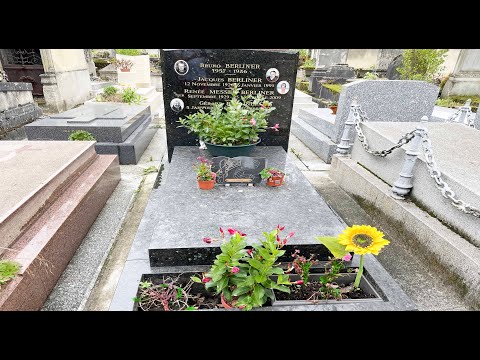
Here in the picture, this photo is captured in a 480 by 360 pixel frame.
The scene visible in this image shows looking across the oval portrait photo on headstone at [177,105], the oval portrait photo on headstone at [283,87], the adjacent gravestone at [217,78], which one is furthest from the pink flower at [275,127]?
the oval portrait photo on headstone at [177,105]

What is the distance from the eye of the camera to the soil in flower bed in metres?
2.22

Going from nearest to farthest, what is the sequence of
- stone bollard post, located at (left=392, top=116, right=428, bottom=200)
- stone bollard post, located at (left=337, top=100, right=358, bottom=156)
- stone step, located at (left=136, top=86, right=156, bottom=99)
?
1. stone bollard post, located at (left=392, top=116, right=428, bottom=200)
2. stone bollard post, located at (left=337, top=100, right=358, bottom=156)
3. stone step, located at (left=136, top=86, right=156, bottom=99)

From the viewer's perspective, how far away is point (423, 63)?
521 inches

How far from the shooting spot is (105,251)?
127 inches

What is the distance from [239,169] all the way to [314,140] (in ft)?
12.6

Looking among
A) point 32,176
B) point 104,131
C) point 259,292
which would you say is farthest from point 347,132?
point 32,176

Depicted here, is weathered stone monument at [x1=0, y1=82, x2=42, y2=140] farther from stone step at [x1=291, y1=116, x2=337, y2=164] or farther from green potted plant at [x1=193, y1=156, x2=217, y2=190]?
stone step at [x1=291, y1=116, x2=337, y2=164]

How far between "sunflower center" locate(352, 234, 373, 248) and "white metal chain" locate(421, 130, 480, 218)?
50.4 inches

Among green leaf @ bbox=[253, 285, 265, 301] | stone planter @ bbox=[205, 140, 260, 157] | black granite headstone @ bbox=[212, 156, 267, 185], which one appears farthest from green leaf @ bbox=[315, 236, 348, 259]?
stone planter @ bbox=[205, 140, 260, 157]

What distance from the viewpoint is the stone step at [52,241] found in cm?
230

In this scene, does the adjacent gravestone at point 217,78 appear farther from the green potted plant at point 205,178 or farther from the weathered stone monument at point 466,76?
the weathered stone monument at point 466,76

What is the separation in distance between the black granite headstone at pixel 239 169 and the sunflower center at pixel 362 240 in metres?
1.69

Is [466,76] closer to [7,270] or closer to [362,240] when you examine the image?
[362,240]

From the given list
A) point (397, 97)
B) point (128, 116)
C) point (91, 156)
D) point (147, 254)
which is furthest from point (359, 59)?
point (147, 254)
